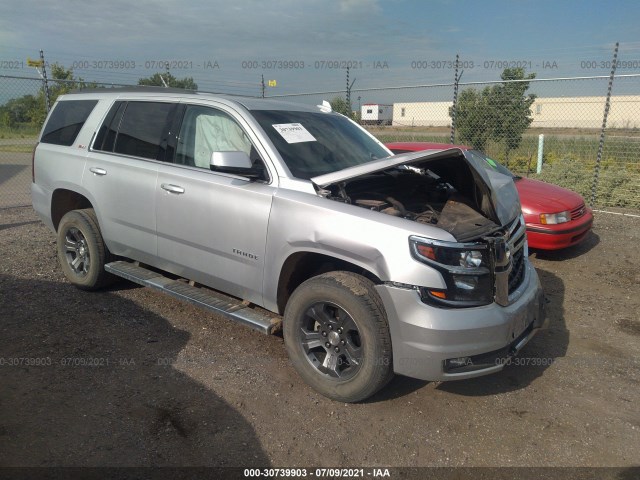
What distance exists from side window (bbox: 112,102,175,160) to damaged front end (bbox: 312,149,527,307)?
1.69m

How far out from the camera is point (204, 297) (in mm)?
3975

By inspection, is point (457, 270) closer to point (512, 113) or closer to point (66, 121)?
point (66, 121)

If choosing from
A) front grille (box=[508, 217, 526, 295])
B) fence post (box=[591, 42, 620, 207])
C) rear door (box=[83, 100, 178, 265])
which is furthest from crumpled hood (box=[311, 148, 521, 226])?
fence post (box=[591, 42, 620, 207])

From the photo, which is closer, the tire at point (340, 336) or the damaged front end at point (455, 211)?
the damaged front end at point (455, 211)

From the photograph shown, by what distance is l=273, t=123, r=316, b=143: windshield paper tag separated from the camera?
3.84 metres

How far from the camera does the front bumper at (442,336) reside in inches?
113

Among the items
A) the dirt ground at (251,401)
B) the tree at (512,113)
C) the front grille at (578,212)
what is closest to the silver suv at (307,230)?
the dirt ground at (251,401)

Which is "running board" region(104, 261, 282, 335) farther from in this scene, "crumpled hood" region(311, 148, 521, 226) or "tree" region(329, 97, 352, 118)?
"tree" region(329, 97, 352, 118)

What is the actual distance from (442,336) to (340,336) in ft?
2.31

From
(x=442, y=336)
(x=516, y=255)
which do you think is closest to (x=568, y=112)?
(x=516, y=255)

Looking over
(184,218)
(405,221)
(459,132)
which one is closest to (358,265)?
(405,221)

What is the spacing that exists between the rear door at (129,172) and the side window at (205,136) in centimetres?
20

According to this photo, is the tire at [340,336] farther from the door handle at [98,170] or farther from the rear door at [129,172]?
the door handle at [98,170]

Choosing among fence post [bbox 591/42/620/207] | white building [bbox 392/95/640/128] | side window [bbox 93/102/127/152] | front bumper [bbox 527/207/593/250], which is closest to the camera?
side window [bbox 93/102/127/152]
